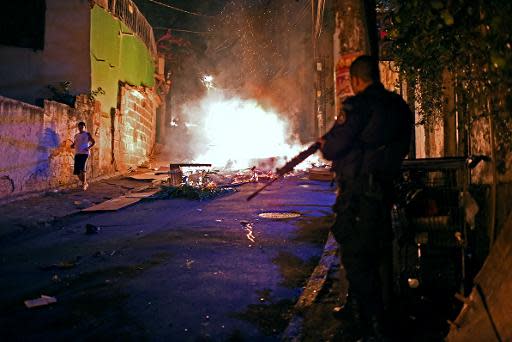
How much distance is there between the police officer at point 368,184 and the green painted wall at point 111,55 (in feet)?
45.8

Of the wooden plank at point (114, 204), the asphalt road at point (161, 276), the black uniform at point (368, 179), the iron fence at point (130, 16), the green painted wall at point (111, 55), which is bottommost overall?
the asphalt road at point (161, 276)

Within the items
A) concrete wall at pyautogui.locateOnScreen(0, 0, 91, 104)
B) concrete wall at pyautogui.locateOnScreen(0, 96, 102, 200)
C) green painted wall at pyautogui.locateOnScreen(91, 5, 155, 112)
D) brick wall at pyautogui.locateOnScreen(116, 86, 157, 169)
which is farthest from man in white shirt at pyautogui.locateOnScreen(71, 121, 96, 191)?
brick wall at pyautogui.locateOnScreen(116, 86, 157, 169)

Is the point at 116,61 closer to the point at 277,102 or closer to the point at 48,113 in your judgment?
the point at 48,113

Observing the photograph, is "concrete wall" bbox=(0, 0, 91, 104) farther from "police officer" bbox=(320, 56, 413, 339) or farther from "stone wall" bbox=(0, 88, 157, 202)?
"police officer" bbox=(320, 56, 413, 339)

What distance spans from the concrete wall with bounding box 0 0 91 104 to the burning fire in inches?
602

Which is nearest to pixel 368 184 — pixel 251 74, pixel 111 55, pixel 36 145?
pixel 36 145

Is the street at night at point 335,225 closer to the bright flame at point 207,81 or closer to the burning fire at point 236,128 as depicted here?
the burning fire at point 236,128

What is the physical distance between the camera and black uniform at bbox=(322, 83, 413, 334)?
2.88 metres

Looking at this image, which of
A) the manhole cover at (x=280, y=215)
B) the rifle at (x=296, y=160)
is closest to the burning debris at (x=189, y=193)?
the manhole cover at (x=280, y=215)

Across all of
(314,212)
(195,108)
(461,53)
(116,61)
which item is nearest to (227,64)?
(195,108)

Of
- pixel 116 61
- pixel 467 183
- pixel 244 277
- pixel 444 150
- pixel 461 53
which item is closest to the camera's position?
pixel 461 53

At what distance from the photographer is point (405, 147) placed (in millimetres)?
2986

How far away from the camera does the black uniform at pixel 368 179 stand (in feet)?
9.46

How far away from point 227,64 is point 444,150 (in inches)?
1323
